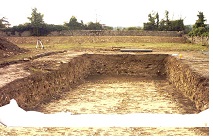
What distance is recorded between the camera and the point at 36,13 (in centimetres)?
3866

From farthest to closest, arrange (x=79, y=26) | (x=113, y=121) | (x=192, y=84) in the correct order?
(x=79, y=26) → (x=192, y=84) → (x=113, y=121)

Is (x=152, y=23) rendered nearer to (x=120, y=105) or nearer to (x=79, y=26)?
(x=79, y=26)

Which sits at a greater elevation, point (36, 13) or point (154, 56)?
point (36, 13)

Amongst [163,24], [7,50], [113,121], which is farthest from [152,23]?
[113,121]

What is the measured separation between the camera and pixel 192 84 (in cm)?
945

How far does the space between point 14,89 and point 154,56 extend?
11.3 m

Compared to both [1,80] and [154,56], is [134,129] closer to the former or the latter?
[1,80]

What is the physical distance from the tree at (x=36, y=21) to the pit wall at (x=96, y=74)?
71.6ft

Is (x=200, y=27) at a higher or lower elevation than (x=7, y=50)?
A: higher

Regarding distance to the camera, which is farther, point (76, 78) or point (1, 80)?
point (76, 78)

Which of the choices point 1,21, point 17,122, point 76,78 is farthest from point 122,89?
point 1,21

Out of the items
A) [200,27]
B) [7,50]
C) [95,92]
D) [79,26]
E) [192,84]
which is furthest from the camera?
[79,26]

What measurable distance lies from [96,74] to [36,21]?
74.1 ft

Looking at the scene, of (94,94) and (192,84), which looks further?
(94,94)
